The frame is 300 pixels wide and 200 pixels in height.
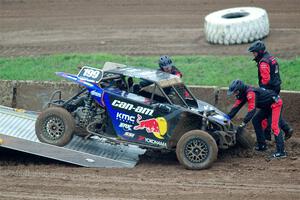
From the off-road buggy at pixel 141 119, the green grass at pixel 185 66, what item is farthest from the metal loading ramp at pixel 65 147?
the green grass at pixel 185 66

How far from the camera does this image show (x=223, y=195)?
1169 centimetres

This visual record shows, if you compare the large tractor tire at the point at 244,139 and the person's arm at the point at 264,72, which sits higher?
the person's arm at the point at 264,72

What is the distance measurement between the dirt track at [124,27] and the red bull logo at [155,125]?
692 cm

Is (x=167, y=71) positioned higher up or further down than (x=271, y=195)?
higher up

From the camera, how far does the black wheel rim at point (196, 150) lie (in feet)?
43.7

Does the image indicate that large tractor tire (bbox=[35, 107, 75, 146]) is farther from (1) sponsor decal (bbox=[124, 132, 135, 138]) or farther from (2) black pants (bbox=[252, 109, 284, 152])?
(2) black pants (bbox=[252, 109, 284, 152])

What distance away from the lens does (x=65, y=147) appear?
13852 mm

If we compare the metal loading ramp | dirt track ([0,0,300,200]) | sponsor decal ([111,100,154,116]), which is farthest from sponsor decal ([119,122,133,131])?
dirt track ([0,0,300,200])

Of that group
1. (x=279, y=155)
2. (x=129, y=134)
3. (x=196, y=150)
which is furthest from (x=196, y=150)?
(x=279, y=155)

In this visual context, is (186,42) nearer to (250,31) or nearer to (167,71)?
(250,31)

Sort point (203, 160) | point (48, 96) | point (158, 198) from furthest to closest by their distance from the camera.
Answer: point (48, 96) < point (203, 160) < point (158, 198)

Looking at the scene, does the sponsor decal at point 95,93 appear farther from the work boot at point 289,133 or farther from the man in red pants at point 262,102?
the work boot at point 289,133

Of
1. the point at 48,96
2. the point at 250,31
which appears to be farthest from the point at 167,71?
the point at 250,31

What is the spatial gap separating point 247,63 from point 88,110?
5.86m
